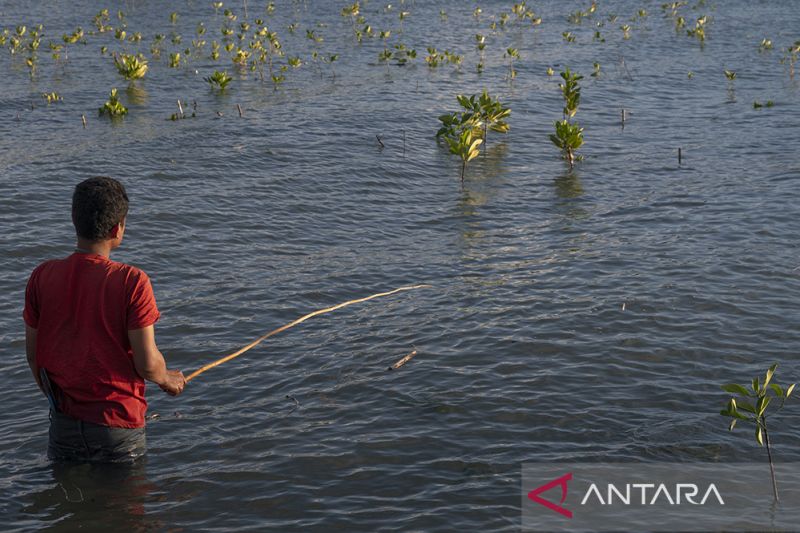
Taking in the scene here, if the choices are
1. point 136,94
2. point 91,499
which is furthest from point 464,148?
point 91,499

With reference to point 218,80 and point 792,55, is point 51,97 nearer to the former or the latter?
point 218,80

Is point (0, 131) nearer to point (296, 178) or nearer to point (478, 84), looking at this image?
point (296, 178)

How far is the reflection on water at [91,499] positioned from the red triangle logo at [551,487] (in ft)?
8.73

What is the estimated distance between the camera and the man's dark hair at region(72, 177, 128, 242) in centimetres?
567

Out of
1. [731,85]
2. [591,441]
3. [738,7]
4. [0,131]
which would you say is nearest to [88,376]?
[591,441]

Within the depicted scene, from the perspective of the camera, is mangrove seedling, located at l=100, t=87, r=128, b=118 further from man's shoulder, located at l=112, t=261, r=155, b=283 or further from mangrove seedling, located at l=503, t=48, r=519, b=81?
man's shoulder, located at l=112, t=261, r=155, b=283

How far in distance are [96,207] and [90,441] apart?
156 cm

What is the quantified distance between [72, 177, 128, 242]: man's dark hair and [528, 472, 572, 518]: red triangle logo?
3.50 meters

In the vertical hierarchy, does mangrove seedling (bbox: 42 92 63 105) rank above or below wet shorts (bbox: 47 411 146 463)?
above

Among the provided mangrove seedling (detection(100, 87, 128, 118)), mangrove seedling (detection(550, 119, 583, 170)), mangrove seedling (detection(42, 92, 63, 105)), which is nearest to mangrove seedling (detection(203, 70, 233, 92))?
mangrove seedling (detection(100, 87, 128, 118))

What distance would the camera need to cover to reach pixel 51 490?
264 inches

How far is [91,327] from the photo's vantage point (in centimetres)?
579

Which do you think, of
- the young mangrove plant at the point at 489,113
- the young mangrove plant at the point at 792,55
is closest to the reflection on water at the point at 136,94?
the young mangrove plant at the point at 489,113

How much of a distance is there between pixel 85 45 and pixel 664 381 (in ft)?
70.7
